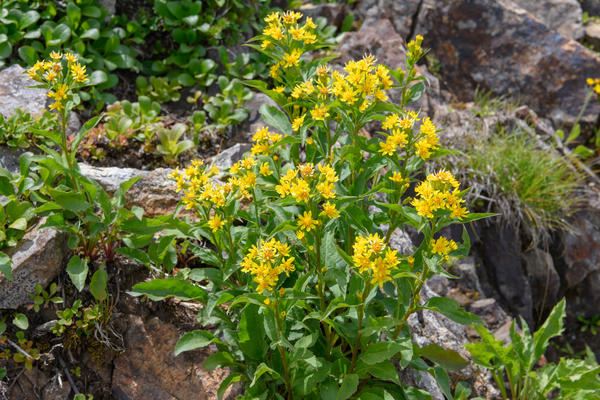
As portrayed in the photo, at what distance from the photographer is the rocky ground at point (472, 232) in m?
2.72

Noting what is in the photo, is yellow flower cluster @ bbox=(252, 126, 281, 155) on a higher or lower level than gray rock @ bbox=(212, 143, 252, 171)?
higher

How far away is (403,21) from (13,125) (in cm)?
386

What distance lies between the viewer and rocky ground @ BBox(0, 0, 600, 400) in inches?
107

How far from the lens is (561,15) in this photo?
20.2 feet

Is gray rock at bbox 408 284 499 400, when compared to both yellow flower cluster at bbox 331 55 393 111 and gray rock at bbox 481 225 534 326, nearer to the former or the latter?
gray rock at bbox 481 225 534 326

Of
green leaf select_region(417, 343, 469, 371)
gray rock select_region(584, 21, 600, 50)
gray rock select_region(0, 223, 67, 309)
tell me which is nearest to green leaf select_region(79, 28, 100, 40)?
gray rock select_region(0, 223, 67, 309)

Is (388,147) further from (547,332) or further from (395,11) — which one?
(395,11)

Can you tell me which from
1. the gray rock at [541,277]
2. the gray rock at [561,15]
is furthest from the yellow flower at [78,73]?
the gray rock at [561,15]

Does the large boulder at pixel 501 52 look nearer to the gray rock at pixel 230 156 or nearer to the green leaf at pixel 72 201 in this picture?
the gray rock at pixel 230 156

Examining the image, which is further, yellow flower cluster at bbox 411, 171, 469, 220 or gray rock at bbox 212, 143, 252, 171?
gray rock at bbox 212, 143, 252, 171

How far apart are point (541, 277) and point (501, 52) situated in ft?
7.81

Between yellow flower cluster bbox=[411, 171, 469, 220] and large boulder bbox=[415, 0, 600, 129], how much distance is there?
11.9ft

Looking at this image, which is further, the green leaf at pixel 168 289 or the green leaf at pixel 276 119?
the green leaf at pixel 276 119

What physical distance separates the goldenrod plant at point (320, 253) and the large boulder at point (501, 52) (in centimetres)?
311
